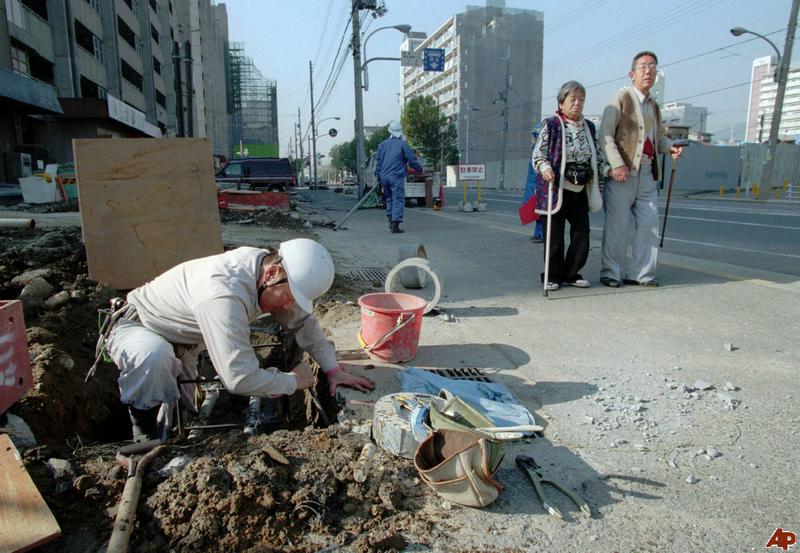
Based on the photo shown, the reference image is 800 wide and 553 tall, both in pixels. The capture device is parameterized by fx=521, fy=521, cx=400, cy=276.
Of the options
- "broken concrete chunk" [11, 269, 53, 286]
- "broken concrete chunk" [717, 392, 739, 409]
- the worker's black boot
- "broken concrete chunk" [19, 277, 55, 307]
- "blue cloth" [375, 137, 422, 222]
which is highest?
"blue cloth" [375, 137, 422, 222]

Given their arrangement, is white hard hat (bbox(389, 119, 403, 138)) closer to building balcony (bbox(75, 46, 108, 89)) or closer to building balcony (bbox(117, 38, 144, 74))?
building balcony (bbox(75, 46, 108, 89))

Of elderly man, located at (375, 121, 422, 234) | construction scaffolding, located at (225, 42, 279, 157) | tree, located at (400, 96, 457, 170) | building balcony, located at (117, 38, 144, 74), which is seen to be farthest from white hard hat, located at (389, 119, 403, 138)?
construction scaffolding, located at (225, 42, 279, 157)

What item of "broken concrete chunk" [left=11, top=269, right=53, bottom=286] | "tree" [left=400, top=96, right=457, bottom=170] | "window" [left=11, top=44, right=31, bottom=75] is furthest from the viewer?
"tree" [left=400, top=96, right=457, bottom=170]

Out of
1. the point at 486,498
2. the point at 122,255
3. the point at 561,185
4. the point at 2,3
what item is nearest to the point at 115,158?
the point at 122,255

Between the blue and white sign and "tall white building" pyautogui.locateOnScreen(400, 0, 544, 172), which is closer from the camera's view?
the blue and white sign

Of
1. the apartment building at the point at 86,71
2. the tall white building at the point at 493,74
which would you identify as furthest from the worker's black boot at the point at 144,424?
the tall white building at the point at 493,74

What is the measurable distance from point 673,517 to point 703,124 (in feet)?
324

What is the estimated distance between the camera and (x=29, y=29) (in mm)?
21438

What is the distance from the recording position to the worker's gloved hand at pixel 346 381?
2875 mm

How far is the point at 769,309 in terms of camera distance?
421 cm

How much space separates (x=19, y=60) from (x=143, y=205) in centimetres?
2211

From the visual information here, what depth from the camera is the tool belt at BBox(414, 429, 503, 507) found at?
184cm

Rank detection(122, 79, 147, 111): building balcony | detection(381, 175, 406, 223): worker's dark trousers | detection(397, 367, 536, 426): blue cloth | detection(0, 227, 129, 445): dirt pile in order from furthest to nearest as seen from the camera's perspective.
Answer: detection(122, 79, 147, 111): building balcony
detection(381, 175, 406, 223): worker's dark trousers
detection(0, 227, 129, 445): dirt pile
detection(397, 367, 536, 426): blue cloth

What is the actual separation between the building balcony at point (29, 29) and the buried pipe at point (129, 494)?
24020 millimetres
